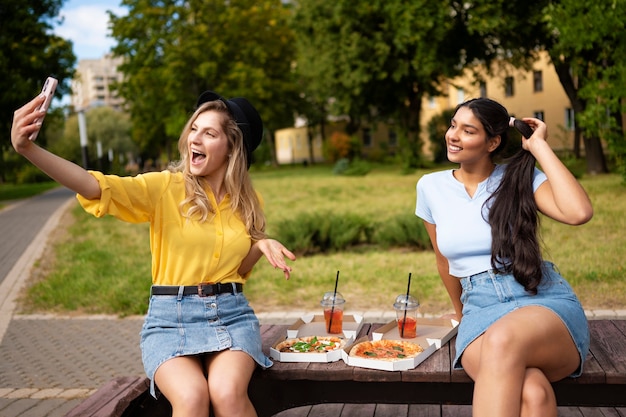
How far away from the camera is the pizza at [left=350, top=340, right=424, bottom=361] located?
9.57ft

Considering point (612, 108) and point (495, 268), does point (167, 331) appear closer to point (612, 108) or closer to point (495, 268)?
point (495, 268)

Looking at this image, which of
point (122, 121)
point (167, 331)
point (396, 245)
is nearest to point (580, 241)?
point (396, 245)

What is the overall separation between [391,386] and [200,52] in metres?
38.3

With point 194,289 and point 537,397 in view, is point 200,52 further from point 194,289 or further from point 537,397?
point 537,397

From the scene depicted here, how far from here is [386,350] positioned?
9.89ft

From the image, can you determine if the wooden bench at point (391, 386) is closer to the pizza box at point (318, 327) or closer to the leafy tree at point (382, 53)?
the pizza box at point (318, 327)

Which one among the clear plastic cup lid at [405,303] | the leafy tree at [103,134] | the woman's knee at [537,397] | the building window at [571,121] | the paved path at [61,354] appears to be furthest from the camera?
the leafy tree at [103,134]

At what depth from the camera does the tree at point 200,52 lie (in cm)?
3947

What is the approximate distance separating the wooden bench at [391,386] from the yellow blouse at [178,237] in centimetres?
46

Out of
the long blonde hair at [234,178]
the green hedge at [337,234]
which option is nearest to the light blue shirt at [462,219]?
the long blonde hair at [234,178]

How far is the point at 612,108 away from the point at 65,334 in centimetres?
1276

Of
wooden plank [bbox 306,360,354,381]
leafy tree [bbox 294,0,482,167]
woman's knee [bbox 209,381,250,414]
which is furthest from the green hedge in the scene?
leafy tree [bbox 294,0,482,167]

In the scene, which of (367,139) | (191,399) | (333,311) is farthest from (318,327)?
(367,139)

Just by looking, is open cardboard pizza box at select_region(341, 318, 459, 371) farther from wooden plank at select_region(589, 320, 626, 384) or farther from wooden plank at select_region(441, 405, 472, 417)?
wooden plank at select_region(441, 405, 472, 417)
